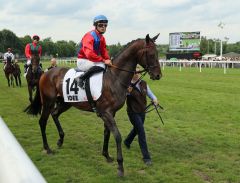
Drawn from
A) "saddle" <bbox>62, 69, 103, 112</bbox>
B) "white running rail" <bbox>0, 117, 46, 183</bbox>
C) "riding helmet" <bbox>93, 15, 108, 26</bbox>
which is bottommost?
"saddle" <bbox>62, 69, 103, 112</bbox>

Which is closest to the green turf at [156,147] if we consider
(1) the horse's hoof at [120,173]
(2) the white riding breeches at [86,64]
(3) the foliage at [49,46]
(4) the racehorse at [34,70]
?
(1) the horse's hoof at [120,173]

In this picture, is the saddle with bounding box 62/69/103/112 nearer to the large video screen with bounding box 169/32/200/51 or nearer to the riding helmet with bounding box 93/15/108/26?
the riding helmet with bounding box 93/15/108/26

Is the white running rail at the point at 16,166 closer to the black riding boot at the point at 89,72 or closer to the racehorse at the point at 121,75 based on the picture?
the racehorse at the point at 121,75

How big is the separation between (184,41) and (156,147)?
49.0 m

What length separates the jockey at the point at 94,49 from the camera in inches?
207

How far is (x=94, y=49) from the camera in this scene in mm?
5441

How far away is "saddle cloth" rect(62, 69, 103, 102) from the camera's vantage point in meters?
5.22

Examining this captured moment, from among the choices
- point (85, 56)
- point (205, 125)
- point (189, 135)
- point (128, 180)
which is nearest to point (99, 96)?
point (85, 56)

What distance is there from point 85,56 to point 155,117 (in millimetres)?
4241

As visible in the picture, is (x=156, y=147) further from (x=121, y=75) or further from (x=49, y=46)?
(x=49, y=46)

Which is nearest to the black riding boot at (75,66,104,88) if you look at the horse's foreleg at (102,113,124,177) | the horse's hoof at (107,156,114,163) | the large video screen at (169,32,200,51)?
the horse's foreleg at (102,113,124,177)

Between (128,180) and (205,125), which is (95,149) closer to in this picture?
(128,180)

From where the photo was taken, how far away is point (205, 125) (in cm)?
815

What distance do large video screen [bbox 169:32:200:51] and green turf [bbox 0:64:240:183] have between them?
1723 inches
